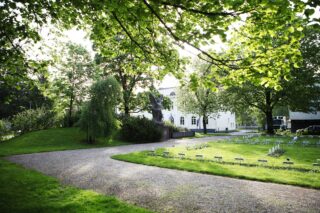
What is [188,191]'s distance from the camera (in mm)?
7172

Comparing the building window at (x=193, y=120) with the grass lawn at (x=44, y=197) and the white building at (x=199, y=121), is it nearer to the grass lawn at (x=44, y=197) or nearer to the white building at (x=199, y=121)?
the white building at (x=199, y=121)

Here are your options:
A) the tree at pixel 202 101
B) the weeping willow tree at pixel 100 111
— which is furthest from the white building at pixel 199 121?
the weeping willow tree at pixel 100 111

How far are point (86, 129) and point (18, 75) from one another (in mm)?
13795

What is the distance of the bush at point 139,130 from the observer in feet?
87.1

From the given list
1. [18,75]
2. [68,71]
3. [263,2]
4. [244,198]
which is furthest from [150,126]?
[263,2]

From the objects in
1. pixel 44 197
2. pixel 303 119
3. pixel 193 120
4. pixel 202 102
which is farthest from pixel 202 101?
pixel 44 197

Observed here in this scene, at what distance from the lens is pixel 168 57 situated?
7.44 metres

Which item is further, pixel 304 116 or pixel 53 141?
pixel 304 116

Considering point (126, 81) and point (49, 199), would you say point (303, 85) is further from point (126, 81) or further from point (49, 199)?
point (49, 199)

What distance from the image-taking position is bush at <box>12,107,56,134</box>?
27172mm

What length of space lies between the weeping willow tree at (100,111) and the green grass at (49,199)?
13.7m

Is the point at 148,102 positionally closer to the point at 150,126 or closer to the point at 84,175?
the point at 150,126

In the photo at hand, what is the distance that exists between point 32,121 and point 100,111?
10664mm

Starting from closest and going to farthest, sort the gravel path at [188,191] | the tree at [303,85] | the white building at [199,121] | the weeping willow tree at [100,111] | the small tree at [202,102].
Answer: the gravel path at [188,191]
the weeping willow tree at [100,111]
the tree at [303,85]
the small tree at [202,102]
the white building at [199,121]
